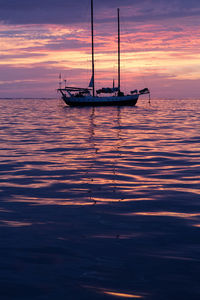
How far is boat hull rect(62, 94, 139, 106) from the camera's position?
7362cm

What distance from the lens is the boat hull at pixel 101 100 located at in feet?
242

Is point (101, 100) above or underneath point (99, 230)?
above

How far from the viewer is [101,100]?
7369cm

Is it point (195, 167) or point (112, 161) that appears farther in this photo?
point (112, 161)

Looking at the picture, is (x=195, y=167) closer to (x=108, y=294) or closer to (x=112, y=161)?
(x=112, y=161)

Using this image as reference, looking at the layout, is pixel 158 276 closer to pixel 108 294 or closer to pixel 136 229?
pixel 108 294

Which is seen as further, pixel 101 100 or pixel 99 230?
pixel 101 100

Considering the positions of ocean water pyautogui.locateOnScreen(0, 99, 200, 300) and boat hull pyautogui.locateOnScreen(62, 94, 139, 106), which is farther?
boat hull pyautogui.locateOnScreen(62, 94, 139, 106)

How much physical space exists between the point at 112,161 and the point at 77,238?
787 centimetres

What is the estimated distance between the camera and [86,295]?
13.5ft

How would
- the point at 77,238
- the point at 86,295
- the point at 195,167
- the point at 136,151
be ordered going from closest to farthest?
1. the point at 86,295
2. the point at 77,238
3. the point at 195,167
4. the point at 136,151

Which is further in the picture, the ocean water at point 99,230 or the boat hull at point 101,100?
the boat hull at point 101,100

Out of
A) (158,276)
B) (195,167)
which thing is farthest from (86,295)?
(195,167)

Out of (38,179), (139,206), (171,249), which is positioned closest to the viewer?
(171,249)
